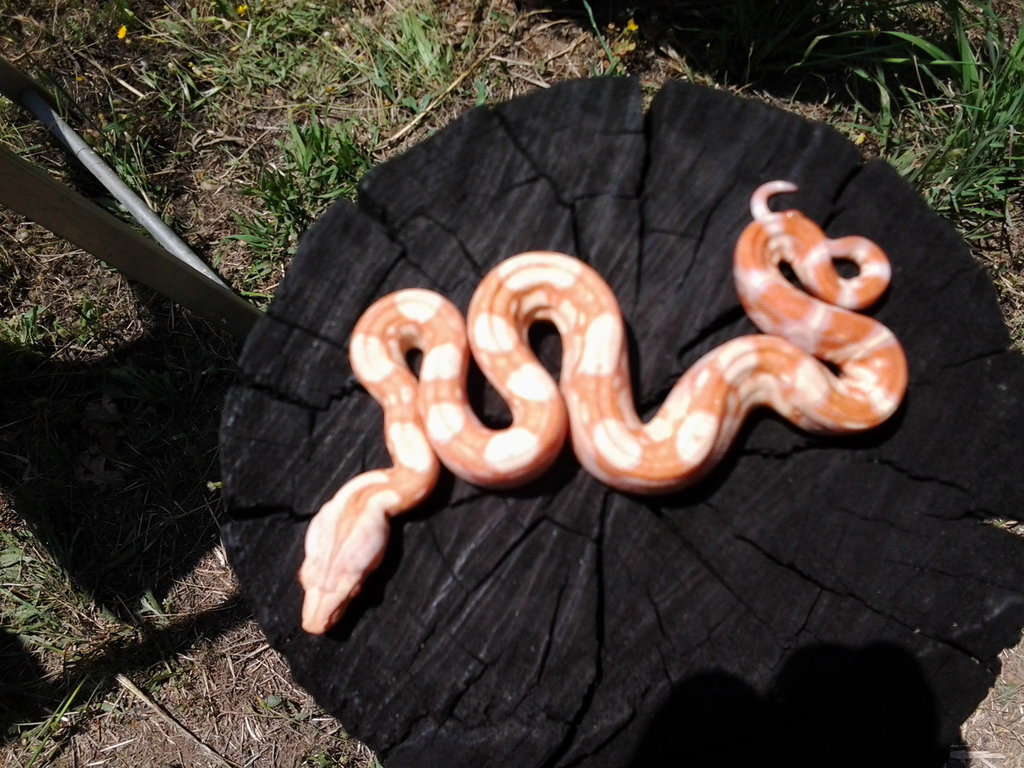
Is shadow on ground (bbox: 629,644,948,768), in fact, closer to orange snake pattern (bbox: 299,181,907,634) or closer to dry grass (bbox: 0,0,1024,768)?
orange snake pattern (bbox: 299,181,907,634)

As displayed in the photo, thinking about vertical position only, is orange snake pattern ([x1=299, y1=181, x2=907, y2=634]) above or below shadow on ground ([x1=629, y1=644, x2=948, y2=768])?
above

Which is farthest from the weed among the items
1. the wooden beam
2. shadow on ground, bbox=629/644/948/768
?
shadow on ground, bbox=629/644/948/768

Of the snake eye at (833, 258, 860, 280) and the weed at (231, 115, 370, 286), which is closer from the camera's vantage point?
the snake eye at (833, 258, 860, 280)

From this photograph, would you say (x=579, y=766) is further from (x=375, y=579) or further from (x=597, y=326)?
(x=597, y=326)

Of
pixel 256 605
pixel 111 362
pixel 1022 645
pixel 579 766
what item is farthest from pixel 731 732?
pixel 111 362

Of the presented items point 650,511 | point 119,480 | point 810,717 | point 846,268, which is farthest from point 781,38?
point 119,480

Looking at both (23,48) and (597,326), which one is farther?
(23,48)

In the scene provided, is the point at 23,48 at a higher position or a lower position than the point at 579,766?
higher

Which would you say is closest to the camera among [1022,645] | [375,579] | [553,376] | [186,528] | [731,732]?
[731,732]
